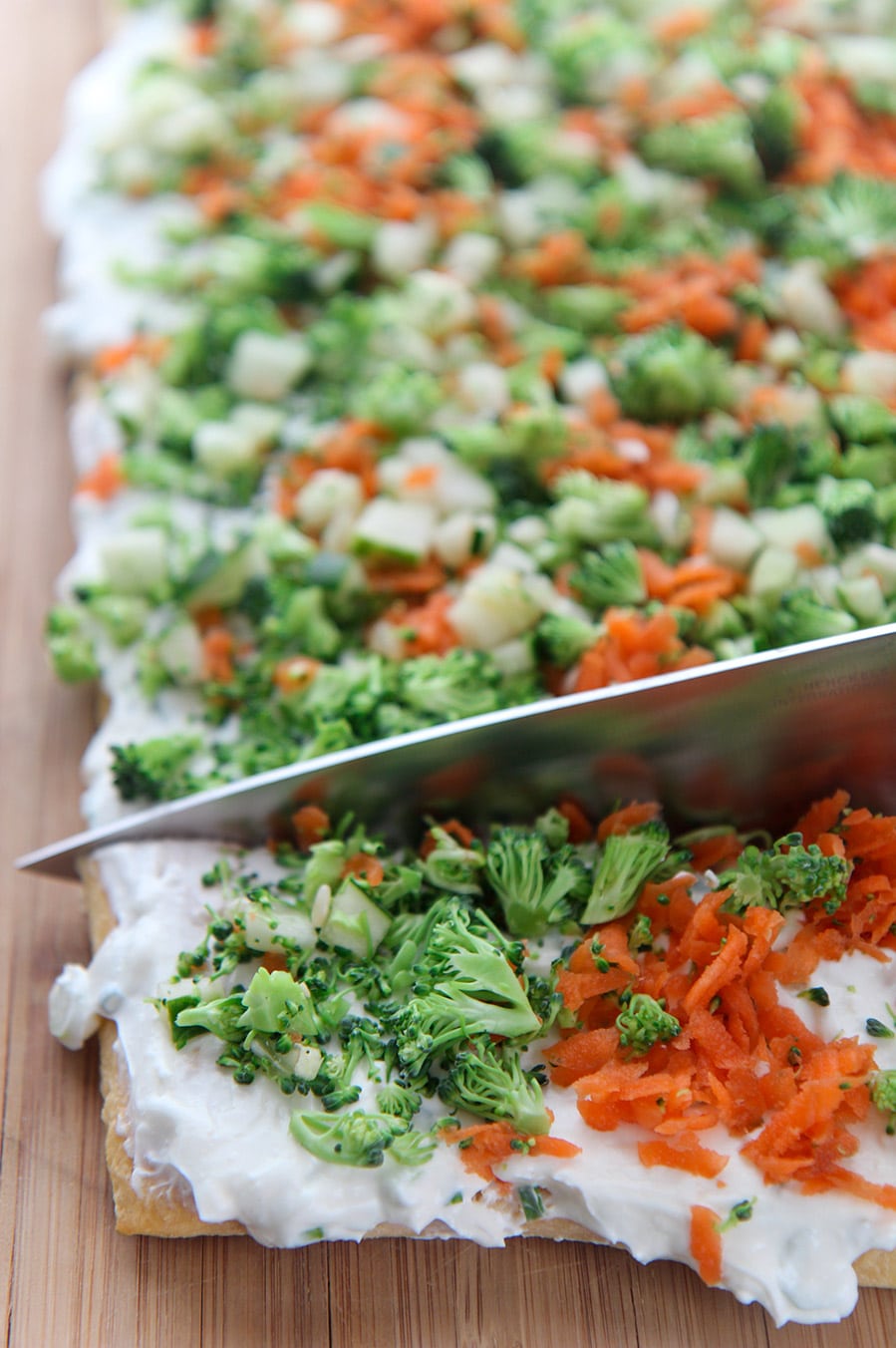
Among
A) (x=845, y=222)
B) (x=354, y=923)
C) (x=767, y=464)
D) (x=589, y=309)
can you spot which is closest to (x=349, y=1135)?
(x=354, y=923)

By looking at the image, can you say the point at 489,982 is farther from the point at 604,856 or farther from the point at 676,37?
the point at 676,37

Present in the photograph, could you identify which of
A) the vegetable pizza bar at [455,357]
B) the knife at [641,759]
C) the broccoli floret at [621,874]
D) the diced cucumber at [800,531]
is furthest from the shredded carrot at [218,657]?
the diced cucumber at [800,531]

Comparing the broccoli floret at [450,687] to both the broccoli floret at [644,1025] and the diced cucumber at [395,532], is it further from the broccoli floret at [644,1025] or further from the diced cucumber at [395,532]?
the broccoli floret at [644,1025]

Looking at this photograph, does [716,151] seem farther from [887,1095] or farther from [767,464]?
[887,1095]

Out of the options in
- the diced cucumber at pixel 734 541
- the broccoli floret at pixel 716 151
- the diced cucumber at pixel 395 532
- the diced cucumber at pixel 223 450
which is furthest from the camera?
the broccoli floret at pixel 716 151

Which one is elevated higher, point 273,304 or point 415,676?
point 273,304

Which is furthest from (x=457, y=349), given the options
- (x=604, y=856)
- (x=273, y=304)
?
(x=604, y=856)

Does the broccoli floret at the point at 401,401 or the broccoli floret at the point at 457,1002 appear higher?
the broccoli floret at the point at 401,401
